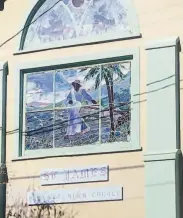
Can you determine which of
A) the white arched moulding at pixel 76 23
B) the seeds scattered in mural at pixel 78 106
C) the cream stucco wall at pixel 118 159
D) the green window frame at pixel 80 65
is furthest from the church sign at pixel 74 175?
the white arched moulding at pixel 76 23

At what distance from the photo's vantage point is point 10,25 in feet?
67.4

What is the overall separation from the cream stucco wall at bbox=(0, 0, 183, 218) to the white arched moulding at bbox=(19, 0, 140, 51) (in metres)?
0.19

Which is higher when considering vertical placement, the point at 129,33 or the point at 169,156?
the point at 129,33

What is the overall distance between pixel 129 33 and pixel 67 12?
1891 mm

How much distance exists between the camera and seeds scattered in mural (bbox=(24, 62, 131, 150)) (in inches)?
743

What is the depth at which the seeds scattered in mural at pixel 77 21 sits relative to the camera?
1942 cm

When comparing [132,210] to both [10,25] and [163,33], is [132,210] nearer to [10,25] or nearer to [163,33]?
[163,33]

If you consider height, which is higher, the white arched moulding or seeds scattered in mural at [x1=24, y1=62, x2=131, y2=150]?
the white arched moulding

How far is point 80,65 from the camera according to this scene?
770 inches

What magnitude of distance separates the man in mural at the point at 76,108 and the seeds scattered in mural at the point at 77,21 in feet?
4.18

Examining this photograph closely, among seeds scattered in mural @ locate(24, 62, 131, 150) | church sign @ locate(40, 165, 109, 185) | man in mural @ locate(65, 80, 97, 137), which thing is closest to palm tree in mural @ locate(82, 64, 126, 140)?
seeds scattered in mural @ locate(24, 62, 131, 150)

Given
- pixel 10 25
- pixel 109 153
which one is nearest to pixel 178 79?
pixel 109 153

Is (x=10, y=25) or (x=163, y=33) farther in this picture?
(x=10, y=25)

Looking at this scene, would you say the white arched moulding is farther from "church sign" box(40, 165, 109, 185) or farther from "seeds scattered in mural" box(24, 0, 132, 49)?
"church sign" box(40, 165, 109, 185)
